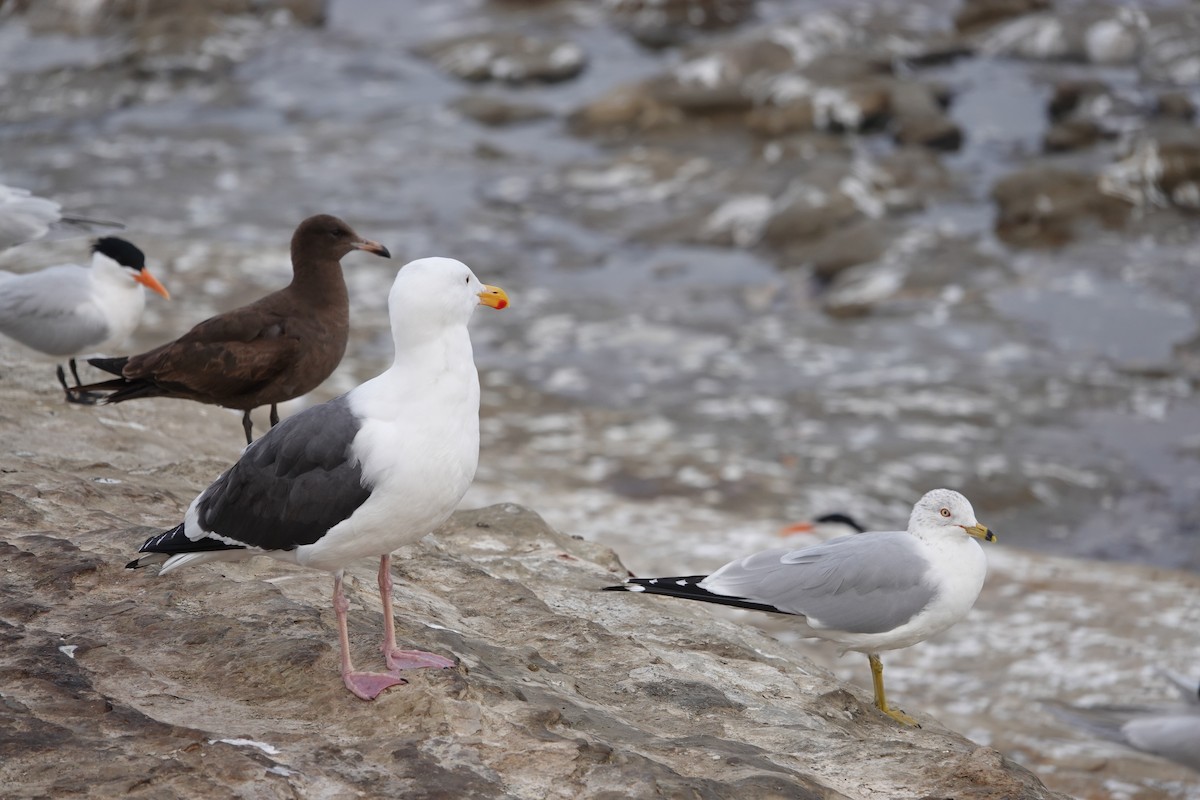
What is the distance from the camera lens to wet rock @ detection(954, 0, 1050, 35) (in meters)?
21.2

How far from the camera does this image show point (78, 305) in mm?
7051

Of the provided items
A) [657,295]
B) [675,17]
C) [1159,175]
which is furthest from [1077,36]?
[657,295]

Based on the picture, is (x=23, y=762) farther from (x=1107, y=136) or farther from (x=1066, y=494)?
(x=1107, y=136)

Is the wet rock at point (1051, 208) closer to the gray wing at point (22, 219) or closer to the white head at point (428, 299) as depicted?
the gray wing at point (22, 219)

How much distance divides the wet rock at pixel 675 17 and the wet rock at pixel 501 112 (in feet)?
9.97

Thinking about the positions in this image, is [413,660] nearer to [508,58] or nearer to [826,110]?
[826,110]

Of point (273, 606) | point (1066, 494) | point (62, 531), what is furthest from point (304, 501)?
point (1066, 494)

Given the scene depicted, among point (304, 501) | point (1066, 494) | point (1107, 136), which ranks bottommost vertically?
point (1066, 494)

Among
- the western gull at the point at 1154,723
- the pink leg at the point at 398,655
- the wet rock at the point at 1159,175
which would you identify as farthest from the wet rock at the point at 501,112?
the pink leg at the point at 398,655

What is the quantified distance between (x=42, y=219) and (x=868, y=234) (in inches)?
382

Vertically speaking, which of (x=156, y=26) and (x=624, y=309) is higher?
(x=156, y=26)

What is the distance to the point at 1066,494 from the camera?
421 inches

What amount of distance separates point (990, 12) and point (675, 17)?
498cm

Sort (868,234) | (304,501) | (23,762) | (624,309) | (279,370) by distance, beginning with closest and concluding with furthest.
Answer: (23,762) → (304,501) → (279,370) → (624,309) → (868,234)
